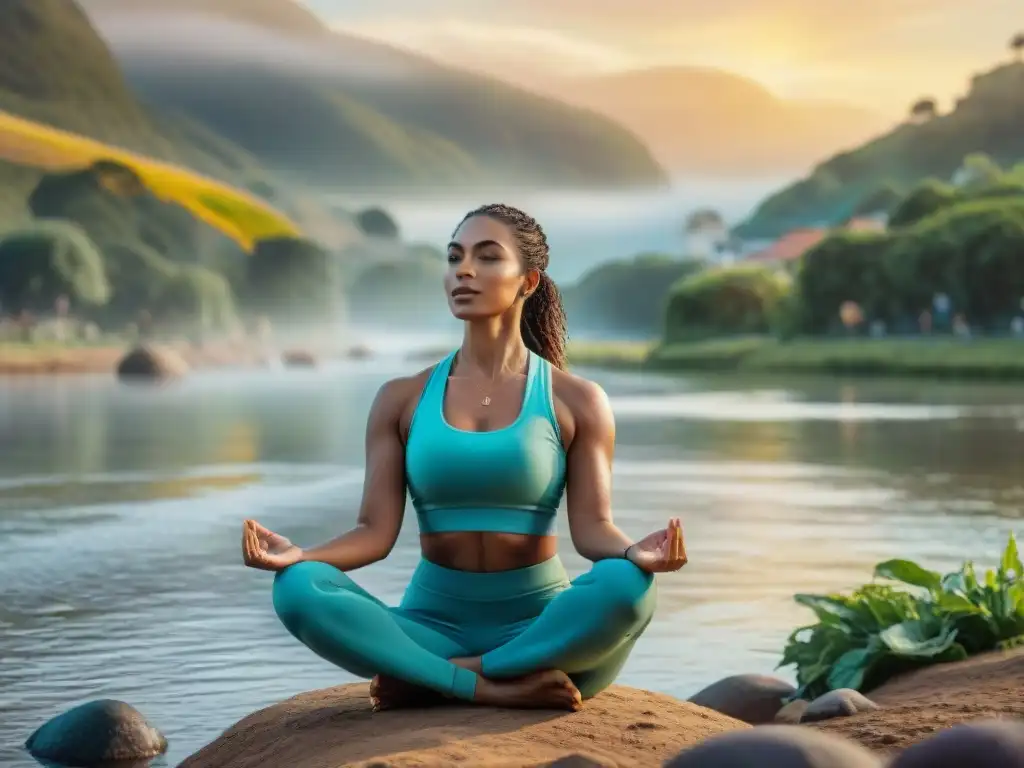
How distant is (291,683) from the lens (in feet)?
29.7

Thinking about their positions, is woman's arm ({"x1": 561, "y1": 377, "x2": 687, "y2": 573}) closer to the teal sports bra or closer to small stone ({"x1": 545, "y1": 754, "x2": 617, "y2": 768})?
the teal sports bra

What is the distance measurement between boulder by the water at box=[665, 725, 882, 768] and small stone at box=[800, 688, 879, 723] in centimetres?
254

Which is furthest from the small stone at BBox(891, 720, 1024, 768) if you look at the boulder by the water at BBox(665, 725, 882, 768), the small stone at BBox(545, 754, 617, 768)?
the small stone at BBox(545, 754, 617, 768)

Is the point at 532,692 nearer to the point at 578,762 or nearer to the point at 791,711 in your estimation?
the point at 578,762

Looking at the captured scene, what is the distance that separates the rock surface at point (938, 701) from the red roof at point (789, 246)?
148850 mm

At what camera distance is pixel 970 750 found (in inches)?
165

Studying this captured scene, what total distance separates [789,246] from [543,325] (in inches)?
6283

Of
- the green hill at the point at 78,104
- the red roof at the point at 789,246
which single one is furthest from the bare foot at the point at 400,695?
the green hill at the point at 78,104

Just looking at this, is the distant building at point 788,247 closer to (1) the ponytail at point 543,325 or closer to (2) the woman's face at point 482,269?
(1) the ponytail at point 543,325

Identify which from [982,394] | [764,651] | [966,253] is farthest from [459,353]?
[966,253]

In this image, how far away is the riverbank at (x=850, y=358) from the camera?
205 feet

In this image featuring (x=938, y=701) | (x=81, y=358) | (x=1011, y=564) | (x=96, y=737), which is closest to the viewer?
(x=938, y=701)

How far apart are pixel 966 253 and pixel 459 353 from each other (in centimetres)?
6939

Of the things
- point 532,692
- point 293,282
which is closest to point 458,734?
point 532,692
